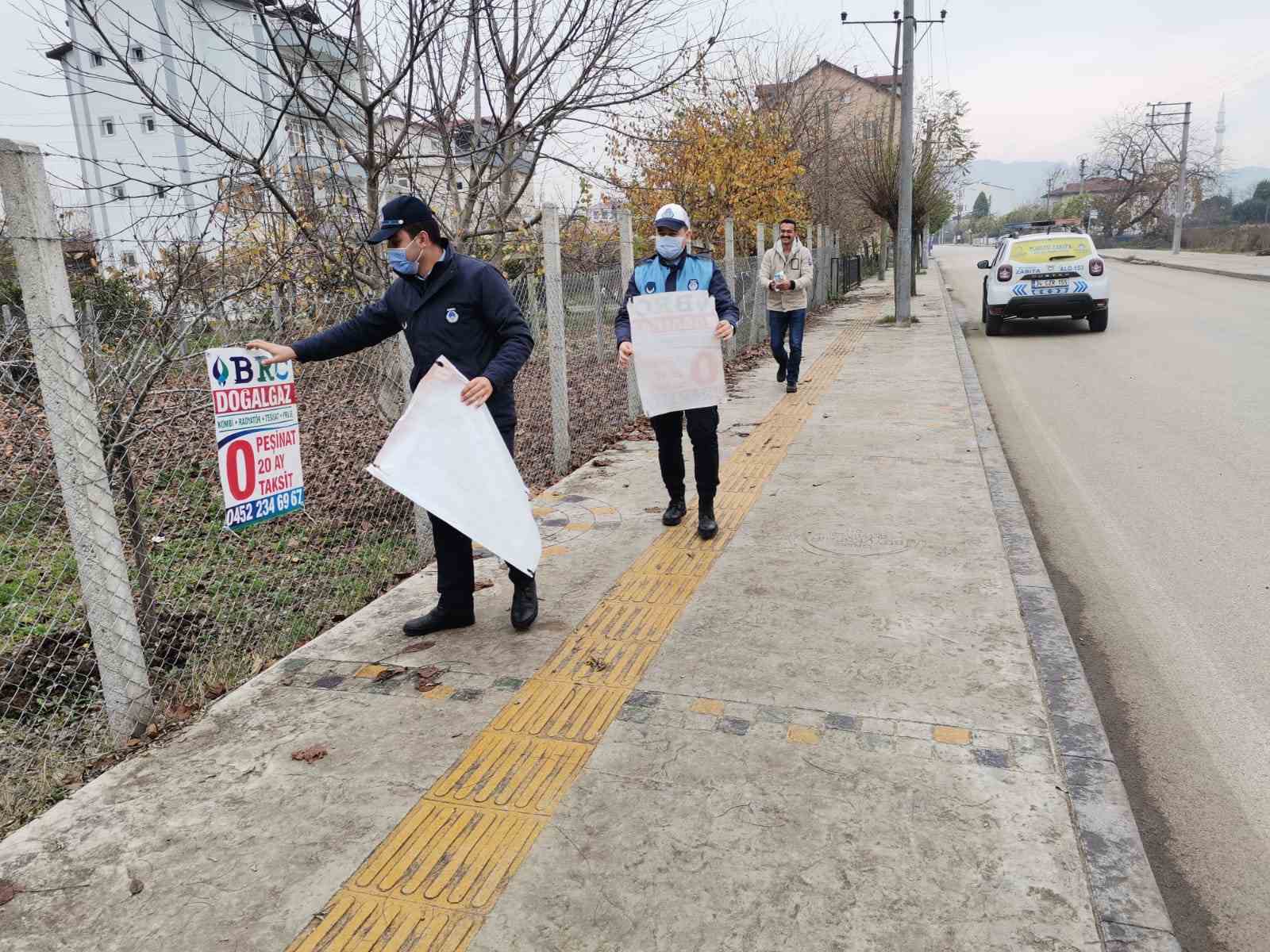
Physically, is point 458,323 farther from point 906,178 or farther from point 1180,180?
point 1180,180

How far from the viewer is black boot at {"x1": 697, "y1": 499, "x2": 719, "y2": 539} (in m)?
5.32

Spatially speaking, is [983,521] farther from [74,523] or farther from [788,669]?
[74,523]

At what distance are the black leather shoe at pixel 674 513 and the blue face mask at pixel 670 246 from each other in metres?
1.49

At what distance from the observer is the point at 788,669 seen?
3.65 metres

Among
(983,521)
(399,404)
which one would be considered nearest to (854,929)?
(983,521)

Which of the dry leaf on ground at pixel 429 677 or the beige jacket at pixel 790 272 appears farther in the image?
the beige jacket at pixel 790 272

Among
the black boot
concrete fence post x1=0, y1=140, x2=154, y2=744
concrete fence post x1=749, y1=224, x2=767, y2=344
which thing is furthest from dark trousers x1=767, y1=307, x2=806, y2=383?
concrete fence post x1=0, y1=140, x2=154, y2=744

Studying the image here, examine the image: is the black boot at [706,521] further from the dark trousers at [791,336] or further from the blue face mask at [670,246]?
the dark trousers at [791,336]

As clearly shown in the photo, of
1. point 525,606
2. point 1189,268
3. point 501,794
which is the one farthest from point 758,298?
point 1189,268

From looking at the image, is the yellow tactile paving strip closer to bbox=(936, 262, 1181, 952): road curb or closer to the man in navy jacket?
the man in navy jacket

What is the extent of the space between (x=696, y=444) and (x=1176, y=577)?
2.67 metres

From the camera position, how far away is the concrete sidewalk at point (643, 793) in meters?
2.33

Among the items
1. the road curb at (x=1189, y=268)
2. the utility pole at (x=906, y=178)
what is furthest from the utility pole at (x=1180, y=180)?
the utility pole at (x=906, y=178)

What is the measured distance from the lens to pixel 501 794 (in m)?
2.87
